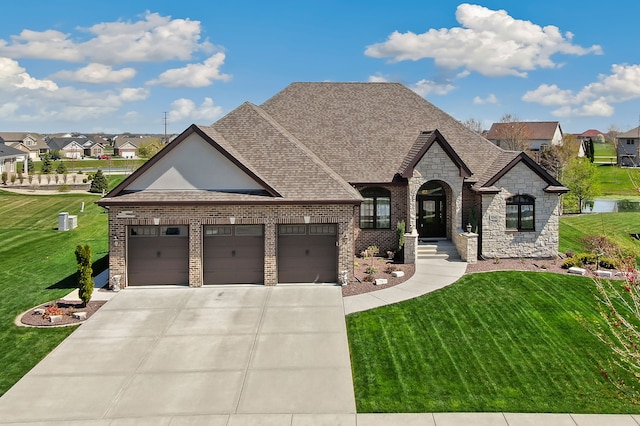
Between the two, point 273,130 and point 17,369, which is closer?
point 17,369

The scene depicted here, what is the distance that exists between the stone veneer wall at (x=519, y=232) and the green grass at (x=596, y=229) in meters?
2.54

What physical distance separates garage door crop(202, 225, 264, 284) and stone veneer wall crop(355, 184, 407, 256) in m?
6.48

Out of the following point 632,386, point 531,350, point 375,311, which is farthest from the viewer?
point 375,311

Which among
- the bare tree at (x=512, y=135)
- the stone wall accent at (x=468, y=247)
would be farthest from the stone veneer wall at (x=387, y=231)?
the bare tree at (x=512, y=135)

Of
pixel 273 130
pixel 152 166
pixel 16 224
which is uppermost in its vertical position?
pixel 273 130

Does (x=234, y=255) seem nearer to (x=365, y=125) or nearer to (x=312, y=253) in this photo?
(x=312, y=253)

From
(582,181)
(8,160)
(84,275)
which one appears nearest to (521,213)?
(84,275)

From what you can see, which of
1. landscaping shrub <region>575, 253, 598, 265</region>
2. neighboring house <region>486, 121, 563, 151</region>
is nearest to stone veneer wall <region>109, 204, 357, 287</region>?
landscaping shrub <region>575, 253, 598, 265</region>

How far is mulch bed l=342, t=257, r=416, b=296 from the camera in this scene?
1934 cm

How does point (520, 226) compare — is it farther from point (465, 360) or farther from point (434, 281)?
point (465, 360)

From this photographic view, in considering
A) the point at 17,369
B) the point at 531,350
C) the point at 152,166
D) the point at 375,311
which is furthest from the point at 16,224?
the point at 531,350

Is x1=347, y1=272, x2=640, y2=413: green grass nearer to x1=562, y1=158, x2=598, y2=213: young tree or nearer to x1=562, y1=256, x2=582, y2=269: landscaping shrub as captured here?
x1=562, y1=256, x2=582, y2=269: landscaping shrub

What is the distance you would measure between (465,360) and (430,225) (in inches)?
525

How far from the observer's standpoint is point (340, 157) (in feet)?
84.3
